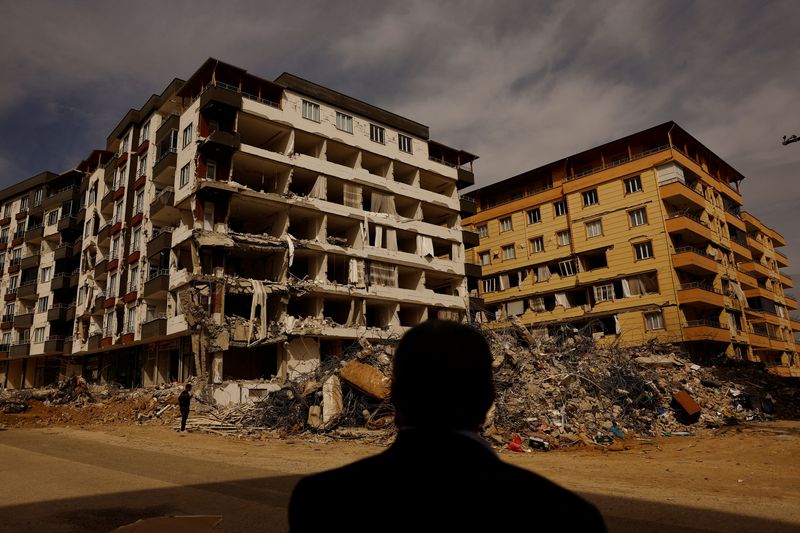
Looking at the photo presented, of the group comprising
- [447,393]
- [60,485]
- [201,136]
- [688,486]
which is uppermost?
[201,136]

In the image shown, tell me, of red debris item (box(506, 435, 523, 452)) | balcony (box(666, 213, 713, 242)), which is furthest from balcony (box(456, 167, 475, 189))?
red debris item (box(506, 435, 523, 452))

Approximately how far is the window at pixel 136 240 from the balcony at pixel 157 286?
370 centimetres

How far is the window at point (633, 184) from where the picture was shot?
3778cm

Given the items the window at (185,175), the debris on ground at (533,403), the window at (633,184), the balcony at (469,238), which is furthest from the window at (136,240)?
the window at (633,184)

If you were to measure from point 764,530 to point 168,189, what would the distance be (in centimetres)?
3169

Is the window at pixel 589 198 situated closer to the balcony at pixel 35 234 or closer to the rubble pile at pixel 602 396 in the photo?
the rubble pile at pixel 602 396

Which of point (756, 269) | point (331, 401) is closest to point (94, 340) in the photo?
point (331, 401)

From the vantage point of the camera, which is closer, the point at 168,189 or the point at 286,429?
the point at 286,429

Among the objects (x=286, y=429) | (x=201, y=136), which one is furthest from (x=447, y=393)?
(x=201, y=136)

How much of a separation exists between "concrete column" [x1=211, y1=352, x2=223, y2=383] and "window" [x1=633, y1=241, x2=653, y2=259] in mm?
28174

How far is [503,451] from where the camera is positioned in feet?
46.3

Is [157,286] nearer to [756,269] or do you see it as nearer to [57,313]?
[57,313]

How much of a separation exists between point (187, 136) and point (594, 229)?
28.9 meters

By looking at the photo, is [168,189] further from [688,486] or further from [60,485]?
[688,486]
